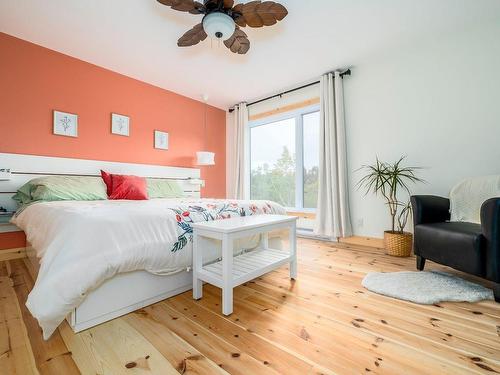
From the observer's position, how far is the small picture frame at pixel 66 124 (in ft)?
8.99

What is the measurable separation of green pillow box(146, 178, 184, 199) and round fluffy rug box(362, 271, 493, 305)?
2.39m

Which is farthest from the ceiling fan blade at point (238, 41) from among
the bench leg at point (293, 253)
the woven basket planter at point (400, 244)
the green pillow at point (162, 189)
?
the woven basket planter at point (400, 244)

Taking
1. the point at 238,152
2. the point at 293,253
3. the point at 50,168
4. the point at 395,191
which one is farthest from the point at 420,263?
the point at 50,168

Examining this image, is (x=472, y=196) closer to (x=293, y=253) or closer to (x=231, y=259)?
(x=293, y=253)

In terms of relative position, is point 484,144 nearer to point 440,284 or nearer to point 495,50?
point 495,50

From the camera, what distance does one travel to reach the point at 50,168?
8.80 ft

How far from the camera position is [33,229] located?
1.63 meters

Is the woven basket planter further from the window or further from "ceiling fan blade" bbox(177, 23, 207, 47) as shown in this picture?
"ceiling fan blade" bbox(177, 23, 207, 47)

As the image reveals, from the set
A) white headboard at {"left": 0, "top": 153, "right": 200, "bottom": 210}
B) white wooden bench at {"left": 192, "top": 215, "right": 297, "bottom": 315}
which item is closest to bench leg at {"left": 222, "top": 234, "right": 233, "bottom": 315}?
white wooden bench at {"left": 192, "top": 215, "right": 297, "bottom": 315}

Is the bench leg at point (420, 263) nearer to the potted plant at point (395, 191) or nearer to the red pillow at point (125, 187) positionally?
the potted plant at point (395, 191)

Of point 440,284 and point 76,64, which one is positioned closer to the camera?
point 440,284

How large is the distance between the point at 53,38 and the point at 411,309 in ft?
13.2

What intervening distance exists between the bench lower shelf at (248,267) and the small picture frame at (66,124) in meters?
2.51

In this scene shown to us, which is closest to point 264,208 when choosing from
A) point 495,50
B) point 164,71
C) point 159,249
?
point 159,249
